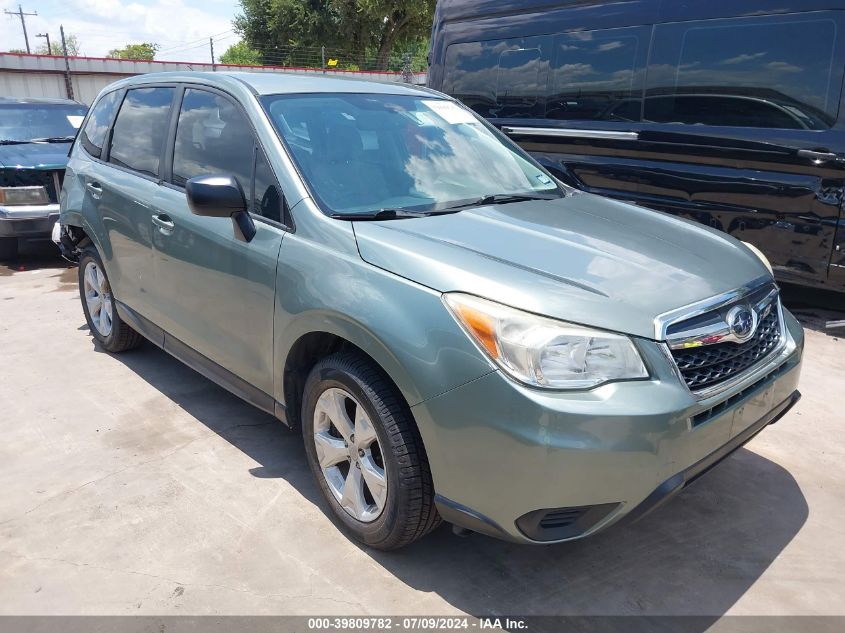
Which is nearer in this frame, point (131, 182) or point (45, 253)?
point (131, 182)

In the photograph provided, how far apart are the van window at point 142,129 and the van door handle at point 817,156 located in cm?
408

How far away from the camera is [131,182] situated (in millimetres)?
3975

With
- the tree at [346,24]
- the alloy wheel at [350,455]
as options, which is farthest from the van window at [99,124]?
the tree at [346,24]

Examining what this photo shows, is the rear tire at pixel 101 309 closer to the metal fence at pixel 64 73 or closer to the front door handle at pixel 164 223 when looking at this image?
the front door handle at pixel 164 223

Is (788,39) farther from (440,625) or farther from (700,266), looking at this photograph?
(440,625)

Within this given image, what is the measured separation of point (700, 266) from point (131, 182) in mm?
3055

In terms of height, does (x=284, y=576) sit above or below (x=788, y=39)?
below

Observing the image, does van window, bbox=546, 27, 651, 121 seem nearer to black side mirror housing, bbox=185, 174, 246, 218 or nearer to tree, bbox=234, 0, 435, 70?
black side mirror housing, bbox=185, 174, 246, 218

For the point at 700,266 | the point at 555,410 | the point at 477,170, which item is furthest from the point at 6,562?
the point at 700,266

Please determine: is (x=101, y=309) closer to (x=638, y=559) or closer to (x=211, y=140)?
(x=211, y=140)

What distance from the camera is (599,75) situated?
5.89m

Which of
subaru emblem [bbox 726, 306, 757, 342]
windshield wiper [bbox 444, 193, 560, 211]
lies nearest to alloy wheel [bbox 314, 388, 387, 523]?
windshield wiper [bbox 444, 193, 560, 211]

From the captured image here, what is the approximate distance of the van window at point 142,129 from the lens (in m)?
3.85

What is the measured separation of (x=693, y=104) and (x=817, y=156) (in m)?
1.02
